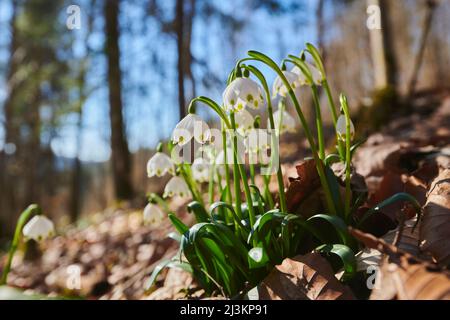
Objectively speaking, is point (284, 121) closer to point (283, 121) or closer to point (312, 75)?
point (283, 121)

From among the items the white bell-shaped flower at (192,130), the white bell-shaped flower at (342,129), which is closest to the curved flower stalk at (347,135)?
the white bell-shaped flower at (342,129)

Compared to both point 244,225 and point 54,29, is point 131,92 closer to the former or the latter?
point 54,29

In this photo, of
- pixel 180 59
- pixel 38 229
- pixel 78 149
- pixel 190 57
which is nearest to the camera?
pixel 38 229

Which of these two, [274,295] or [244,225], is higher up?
[244,225]

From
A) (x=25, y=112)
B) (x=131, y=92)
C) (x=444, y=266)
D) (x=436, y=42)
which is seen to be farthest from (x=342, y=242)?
(x=436, y=42)

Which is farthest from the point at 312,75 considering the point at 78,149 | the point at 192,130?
the point at 78,149

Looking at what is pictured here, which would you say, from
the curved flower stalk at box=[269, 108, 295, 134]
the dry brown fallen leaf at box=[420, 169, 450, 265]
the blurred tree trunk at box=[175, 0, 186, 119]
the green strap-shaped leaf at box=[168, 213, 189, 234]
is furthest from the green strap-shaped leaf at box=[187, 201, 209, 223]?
the blurred tree trunk at box=[175, 0, 186, 119]
